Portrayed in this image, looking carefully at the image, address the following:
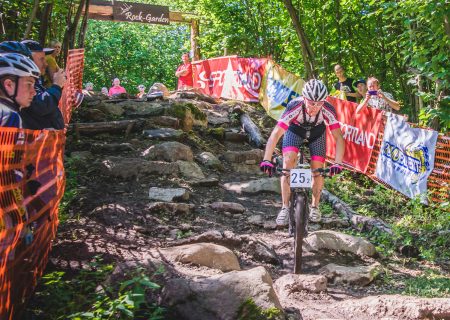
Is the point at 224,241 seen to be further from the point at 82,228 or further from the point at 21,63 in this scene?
the point at 21,63

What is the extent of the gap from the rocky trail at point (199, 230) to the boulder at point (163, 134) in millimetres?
20

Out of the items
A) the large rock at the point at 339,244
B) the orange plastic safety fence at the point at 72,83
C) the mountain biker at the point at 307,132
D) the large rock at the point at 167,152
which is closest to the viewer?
the mountain biker at the point at 307,132

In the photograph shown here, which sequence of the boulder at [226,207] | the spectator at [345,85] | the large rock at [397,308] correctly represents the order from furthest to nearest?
the spectator at [345,85] < the boulder at [226,207] < the large rock at [397,308]

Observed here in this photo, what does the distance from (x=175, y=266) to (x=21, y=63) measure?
2.04 metres

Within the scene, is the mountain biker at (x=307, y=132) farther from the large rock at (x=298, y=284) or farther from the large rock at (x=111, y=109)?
the large rock at (x=111, y=109)

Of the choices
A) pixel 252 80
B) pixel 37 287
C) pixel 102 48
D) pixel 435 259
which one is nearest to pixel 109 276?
pixel 37 287

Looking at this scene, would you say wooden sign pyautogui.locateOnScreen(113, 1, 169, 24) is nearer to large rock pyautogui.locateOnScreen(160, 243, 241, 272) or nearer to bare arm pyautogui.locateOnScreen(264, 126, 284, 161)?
bare arm pyautogui.locateOnScreen(264, 126, 284, 161)

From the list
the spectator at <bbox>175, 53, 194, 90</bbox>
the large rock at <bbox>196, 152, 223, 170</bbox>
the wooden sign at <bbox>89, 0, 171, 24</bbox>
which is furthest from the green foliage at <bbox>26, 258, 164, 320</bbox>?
the wooden sign at <bbox>89, 0, 171, 24</bbox>

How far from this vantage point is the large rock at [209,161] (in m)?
9.74

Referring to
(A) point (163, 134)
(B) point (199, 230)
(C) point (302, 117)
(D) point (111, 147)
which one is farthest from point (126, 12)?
(C) point (302, 117)

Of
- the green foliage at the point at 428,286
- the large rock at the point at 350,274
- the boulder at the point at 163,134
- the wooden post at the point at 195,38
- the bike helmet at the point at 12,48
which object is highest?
the wooden post at the point at 195,38

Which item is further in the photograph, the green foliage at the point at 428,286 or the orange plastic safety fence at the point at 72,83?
the orange plastic safety fence at the point at 72,83

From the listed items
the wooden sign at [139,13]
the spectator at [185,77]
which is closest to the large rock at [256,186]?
the spectator at [185,77]

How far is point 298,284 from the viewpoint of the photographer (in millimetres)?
4957
